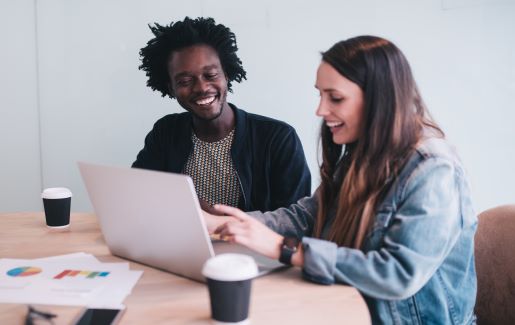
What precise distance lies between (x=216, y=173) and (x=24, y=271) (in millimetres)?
928

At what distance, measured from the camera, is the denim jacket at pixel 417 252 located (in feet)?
3.06

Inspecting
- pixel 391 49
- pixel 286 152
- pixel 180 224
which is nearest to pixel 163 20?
pixel 286 152

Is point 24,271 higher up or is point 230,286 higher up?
point 230,286

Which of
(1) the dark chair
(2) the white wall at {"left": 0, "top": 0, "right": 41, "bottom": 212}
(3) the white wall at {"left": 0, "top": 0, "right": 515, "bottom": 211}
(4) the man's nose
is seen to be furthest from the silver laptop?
(2) the white wall at {"left": 0, "top": 0, "right": 41, "bottom": 212}

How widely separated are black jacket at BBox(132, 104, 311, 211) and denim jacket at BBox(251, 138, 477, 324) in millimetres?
778

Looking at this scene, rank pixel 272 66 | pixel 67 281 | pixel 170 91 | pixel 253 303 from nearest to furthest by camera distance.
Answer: pixel 253 303
pixel 67 281
pixel 170 91
pixel 272 66

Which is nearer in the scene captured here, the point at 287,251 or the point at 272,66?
the point at 287,251

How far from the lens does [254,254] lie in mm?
1116

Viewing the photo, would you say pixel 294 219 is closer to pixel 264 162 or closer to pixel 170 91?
pixel 264 162

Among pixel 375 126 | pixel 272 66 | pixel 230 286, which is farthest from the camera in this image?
pixel 272 66

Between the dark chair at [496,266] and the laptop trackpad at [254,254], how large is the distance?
55cm

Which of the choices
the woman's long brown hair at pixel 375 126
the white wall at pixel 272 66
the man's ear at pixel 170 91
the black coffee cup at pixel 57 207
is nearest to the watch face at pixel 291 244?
the woman's long brown hair at pixel 375 126

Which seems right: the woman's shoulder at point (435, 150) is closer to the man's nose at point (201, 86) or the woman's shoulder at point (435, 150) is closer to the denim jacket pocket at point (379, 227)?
the denim jacket pocket at point (379, 227)

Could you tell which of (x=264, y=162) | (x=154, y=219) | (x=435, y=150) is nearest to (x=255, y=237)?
(x=154, y=219)
